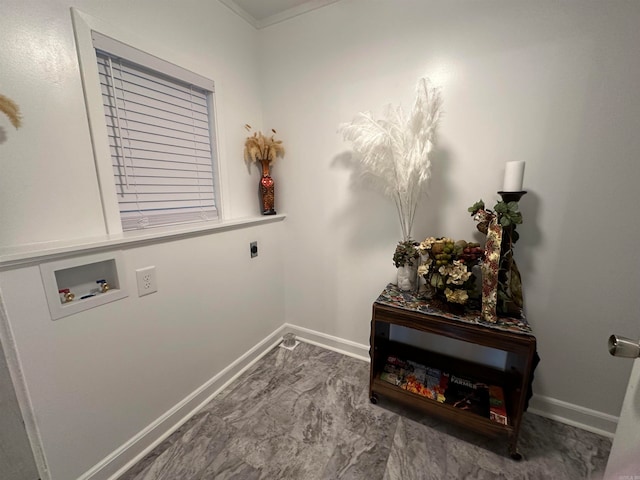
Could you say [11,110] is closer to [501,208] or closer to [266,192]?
[266,192]

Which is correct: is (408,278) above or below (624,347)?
below

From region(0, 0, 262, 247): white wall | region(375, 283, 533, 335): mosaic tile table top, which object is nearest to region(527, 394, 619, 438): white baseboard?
region(375, 283, 533, 335): mosaic tile table top

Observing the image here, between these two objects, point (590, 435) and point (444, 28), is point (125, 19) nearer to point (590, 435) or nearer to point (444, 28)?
point (444, 28)

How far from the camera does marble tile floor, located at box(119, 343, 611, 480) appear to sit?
1190mm

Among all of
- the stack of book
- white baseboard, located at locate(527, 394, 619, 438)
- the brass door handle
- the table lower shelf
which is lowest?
white baseboard, located at locate(527, 394, 619, 438)

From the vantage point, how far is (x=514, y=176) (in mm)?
1209

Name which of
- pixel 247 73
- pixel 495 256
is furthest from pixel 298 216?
pixel 495 256

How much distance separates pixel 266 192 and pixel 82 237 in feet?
3.73

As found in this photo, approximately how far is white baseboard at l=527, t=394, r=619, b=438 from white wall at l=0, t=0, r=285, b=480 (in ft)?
6.50

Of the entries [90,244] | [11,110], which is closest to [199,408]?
[90,244]

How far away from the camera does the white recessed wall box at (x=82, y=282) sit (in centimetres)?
93

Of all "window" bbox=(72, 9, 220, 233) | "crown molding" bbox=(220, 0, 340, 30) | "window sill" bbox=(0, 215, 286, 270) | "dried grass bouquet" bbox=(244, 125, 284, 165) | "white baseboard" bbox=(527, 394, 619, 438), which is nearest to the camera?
"window sill" bbox=(0, 215, 286, 270)

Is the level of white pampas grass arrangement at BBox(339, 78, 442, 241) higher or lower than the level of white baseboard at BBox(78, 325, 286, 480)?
higher

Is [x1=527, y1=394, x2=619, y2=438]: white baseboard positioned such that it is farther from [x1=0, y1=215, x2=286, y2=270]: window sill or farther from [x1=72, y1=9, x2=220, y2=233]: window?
[x1=72, y1=9, x2=220, y2=233]: window
